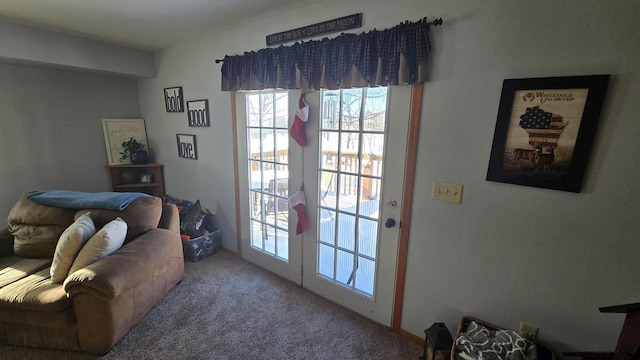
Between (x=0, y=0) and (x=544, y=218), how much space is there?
3782 millimetres

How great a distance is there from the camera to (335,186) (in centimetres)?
206

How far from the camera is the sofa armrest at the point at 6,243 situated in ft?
6.82

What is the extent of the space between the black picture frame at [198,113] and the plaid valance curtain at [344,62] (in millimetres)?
Result: 675

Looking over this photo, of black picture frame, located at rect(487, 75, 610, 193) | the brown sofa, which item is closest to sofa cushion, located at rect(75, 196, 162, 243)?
→ the brown sofa

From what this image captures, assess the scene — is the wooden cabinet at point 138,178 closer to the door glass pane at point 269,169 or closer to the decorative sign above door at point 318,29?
the door glass pane at point 269,169

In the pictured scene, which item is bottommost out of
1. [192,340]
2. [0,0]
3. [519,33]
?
[192,340]

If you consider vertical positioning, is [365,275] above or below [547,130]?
below

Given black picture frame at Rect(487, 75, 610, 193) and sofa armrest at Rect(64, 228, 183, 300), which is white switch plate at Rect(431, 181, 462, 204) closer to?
black picture frame at Rect(487, 75, 610, 193)

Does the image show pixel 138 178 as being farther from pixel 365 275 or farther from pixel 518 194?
pixel 518 194

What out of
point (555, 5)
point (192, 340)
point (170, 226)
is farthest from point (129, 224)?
point (555, 5)

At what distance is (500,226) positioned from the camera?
1467 millimetres

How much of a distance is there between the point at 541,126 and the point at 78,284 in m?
2.66

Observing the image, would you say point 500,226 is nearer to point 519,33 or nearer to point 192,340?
point 519,33

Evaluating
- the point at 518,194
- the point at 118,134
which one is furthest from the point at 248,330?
the point at 118,134
